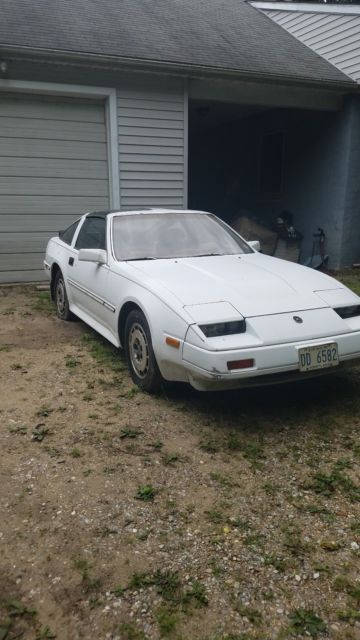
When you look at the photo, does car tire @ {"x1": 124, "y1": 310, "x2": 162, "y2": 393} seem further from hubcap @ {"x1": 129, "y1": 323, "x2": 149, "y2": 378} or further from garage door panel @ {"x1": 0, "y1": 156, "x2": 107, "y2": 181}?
garage door panel @ {"x1": 0, "y1": 156, "x2": 107, "y2": 181}

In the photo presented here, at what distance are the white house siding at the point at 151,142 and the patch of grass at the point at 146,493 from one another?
642 centimetres

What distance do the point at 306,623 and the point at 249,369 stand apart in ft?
5.06

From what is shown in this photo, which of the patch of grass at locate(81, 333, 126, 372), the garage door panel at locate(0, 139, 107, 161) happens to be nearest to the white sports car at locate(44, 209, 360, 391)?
the patch of grass at locate(81, 333, 126, 372)

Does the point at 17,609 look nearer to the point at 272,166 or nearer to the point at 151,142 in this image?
the point at 151,142

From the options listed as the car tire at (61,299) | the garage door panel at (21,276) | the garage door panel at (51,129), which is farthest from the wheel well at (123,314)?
the garage door panel at (51,129)

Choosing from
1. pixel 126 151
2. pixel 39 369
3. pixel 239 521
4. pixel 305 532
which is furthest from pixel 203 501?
pixel 126 151

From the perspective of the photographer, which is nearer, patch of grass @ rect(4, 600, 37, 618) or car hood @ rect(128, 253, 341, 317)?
patch of grass @ rect(4, 600, 37, 618)

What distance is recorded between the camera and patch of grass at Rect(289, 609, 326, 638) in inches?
73.4

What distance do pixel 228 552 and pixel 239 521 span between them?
0.75 feet

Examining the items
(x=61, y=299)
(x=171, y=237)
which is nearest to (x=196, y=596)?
(x=171, y=237)

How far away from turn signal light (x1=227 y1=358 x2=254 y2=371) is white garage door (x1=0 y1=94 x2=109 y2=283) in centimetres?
601

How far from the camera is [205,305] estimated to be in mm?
3451

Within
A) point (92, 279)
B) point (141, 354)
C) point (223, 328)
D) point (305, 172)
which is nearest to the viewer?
point (223, 328)

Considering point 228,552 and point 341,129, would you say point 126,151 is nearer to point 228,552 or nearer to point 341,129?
point 341,129
